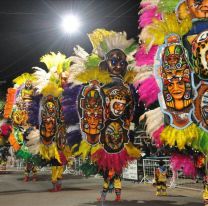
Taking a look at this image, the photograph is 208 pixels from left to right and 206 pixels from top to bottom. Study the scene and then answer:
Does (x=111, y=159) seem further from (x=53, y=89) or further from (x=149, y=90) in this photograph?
(x=53, y=89)

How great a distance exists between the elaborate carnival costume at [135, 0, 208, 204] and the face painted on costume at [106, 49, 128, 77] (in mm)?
2065

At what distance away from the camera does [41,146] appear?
10164mm

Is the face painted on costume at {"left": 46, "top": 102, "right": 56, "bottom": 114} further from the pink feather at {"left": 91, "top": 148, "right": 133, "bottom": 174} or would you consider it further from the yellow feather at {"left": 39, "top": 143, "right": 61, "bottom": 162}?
the pink feather at {"left": 91, "top": 148, "right": 133, "bottom": 174}

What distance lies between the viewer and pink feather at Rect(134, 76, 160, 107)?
520cm

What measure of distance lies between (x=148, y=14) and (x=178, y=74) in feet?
3.20

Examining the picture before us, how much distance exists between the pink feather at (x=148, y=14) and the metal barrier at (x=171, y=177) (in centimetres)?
631

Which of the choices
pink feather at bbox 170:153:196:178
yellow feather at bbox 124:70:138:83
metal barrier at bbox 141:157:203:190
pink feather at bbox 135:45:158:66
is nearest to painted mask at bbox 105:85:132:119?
yellow feather at bbox 124:70:138:83

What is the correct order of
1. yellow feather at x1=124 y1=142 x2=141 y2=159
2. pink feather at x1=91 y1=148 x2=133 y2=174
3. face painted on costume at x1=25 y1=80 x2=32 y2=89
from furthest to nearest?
face painted on costume at x1=25 y1=80 x2=32 y2=89
yellow feather at x1=124 y1=142 x2=141 y2=159
pink feather at x1=91 y1=148 x2=133 y2=174

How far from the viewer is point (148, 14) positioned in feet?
17.6

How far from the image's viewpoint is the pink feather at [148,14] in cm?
527

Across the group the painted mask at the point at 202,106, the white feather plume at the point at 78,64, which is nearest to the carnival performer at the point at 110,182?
the white feather plume at the point at 78,64

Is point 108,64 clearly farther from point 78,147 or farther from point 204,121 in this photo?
point 204,121

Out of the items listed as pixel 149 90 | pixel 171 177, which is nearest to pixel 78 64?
pixel 149 90

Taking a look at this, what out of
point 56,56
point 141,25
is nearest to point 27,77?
point 56,56
